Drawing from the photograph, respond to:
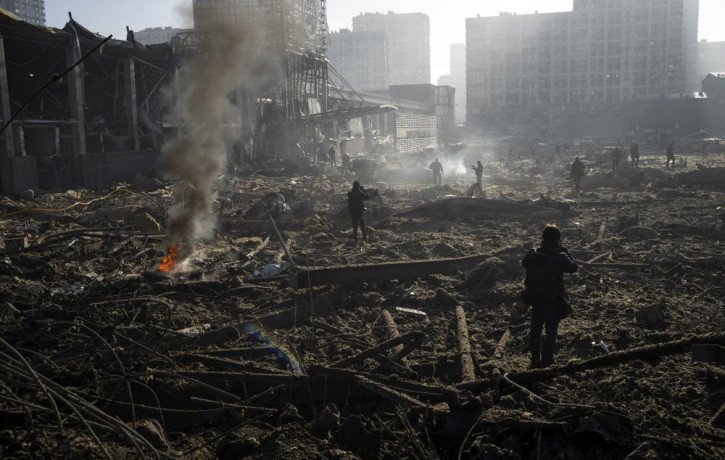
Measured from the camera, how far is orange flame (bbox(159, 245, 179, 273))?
1016 centimetres

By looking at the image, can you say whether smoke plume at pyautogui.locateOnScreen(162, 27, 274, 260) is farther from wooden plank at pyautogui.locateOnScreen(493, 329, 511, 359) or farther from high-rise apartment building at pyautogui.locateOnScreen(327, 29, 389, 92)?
high-rise apartment building at pyautogui.locateOnScreen(327, 29, 389, 92)

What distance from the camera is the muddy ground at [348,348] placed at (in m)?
4.58

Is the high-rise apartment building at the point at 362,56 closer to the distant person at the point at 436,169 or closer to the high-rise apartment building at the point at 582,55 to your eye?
the high-rise apartment building at the point at 582,55

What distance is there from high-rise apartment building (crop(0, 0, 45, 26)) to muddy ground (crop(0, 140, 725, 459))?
124 m

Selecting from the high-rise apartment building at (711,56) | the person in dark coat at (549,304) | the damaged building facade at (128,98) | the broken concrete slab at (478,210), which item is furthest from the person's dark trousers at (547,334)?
the high-rise apartment building at (711,56)

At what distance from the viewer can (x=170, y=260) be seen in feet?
34.5

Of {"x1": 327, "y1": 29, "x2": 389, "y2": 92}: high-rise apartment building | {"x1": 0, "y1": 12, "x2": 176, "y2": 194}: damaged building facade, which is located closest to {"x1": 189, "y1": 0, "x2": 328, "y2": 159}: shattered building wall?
{"x1": 0, "y1": 12, "x2": 176, "y2": 194}: damaged building facade

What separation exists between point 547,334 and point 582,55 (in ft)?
363

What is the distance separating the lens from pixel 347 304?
8906 mm

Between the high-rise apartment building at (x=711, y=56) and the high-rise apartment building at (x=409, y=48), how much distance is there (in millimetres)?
77108

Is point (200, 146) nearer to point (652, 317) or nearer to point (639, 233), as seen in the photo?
point (652, 317)

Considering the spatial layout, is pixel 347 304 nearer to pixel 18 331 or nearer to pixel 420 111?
pixel 18 331

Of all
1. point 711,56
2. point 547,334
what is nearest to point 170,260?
point 547,334

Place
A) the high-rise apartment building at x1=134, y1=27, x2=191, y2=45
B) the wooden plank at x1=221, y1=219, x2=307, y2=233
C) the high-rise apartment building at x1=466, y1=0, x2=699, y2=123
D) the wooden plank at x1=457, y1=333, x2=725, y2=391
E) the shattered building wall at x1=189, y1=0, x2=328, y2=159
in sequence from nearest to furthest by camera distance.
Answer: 1. the wooden plank at x1=457, y1=333, x2=725, y2=391
2. the wooden plank at x1=221, y1=219, x2=307, y2=233
3. the shattered building wall at x1=189, y1=0, x2=328, y2=159
4. the high-rise apartment building at x1=466, y1=0, x2=699, y2=123
5. the high-rise apartment building at x1=134, y1=27, x2=191, y2=45
